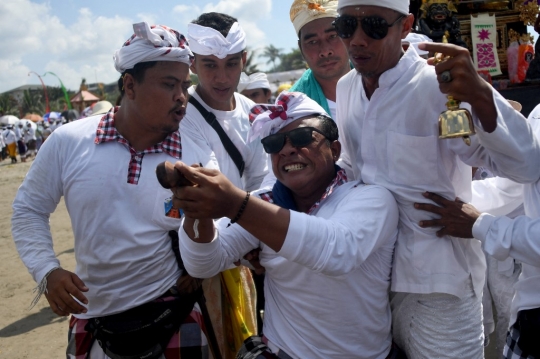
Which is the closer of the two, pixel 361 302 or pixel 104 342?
pixel 361 302

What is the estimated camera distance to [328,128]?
227 cm

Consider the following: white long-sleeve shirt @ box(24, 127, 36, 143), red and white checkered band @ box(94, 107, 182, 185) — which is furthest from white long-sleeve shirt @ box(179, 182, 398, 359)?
white long-sleeve shirt @ box(24, 127, 36, 143)

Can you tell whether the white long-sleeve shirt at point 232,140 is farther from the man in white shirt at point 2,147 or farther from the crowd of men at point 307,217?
the man in white shirt at point 2,147

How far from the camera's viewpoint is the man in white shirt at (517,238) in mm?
1901

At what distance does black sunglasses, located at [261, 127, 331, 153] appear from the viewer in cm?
216

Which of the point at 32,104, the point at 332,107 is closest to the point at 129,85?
the point at 332,107

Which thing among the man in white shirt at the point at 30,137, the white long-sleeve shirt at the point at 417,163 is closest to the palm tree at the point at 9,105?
the man in white shirt at the point at 30,137

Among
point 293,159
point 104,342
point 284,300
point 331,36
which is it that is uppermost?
point 331,36

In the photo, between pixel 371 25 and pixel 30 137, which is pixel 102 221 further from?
pixel 30 137

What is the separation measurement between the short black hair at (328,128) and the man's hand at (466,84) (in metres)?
0.59

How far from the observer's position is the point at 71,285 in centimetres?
240

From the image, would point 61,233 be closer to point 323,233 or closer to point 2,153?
point 323,233

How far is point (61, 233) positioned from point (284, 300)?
8.36 metres

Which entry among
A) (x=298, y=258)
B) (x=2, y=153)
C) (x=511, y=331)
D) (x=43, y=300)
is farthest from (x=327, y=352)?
(x=2, y=153)
